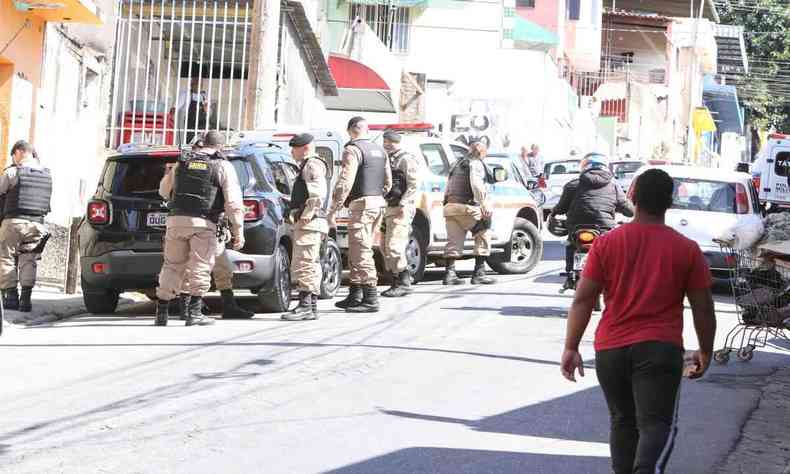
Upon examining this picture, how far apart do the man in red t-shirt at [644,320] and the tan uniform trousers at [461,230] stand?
11.5 metres

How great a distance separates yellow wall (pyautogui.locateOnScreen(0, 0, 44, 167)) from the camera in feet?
56.4

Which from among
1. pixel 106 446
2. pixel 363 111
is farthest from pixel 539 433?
pixel 363 111

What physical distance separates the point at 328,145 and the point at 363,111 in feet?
64.2

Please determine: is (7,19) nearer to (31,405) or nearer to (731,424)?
(31,405)

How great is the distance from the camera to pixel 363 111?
119ft

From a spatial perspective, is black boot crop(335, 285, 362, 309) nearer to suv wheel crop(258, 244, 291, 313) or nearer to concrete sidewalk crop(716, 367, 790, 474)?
suv wheel crop(258, 244, 291, 313)

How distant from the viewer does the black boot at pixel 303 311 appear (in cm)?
1345

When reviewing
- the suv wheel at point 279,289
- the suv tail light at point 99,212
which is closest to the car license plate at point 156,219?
the suv tail light at point 99,212

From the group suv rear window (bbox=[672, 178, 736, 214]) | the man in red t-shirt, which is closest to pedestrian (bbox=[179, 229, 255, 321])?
the man in red t-shirt

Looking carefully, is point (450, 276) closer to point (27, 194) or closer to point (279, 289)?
point (279, 289)

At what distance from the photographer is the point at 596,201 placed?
47.8 feet

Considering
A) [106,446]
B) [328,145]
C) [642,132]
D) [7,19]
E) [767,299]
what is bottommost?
[106,446]

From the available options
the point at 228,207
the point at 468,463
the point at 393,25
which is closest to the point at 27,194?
the point at 228,207

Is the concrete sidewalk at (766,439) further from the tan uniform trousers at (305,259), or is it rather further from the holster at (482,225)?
the holster at (482,225)
